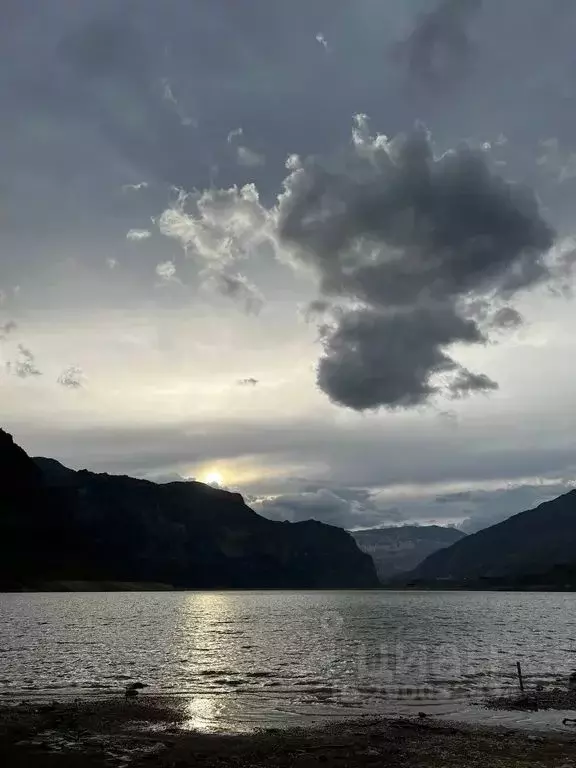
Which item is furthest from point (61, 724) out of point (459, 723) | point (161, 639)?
point (161, 639)

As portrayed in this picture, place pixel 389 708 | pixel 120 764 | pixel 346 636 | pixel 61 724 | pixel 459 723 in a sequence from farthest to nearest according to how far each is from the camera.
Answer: pixel 346 636 → pixel 389 708 → pixel 459 723 → pixel 61 724 → pixel 120 764

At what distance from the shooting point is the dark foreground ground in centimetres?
3338

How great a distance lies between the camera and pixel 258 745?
36875 mm

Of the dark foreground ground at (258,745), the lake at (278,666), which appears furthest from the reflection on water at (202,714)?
the dark foreground ground at (258,745)

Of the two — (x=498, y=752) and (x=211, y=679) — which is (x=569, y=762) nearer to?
(x=498, y=752)

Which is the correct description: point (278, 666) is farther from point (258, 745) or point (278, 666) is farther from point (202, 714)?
point (258, 745)

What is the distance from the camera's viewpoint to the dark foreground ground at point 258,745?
33.4 meters

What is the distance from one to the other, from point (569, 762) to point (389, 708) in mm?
18446

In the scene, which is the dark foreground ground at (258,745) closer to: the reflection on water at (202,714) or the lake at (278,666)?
the reflection on water at (202,714)

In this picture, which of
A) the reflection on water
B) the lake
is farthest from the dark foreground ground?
the lake

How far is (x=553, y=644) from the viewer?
110 meters

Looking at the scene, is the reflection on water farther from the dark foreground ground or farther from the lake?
the dark foreground ground

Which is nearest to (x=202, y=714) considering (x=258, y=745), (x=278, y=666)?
(x=258, y=745)

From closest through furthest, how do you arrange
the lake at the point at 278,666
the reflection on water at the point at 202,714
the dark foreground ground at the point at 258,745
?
the dark foreground ground at the point at 258,745 < the reflection on water at the point at 202,714 < the lake at the point at 278,666
